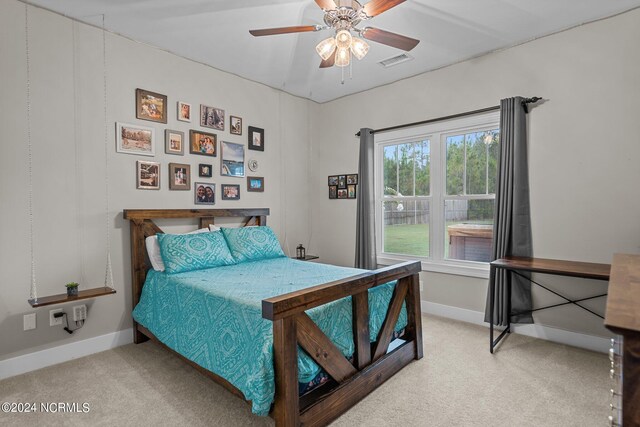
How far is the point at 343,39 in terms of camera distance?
210 cm

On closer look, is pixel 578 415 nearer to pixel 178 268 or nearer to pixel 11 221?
pixel 178 268

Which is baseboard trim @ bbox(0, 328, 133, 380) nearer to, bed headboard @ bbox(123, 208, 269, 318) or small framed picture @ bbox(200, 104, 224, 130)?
bed headboard @ bbox(123, 208, 269, 318)

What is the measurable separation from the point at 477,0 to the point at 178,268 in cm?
318

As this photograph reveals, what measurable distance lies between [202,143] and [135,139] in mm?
662

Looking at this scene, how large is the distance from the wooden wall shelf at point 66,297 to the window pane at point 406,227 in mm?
3125

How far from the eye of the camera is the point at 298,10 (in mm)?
2564

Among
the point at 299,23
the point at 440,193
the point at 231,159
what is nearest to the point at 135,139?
the point at 231,159

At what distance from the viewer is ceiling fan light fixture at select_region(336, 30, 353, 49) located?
6.85 feet

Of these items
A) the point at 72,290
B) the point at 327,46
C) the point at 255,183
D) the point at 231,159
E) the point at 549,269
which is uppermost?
the point at 327,46

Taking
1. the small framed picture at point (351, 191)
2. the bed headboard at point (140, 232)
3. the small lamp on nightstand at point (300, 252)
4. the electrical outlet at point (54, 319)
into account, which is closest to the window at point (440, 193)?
the small framed picture at point (351, 191)

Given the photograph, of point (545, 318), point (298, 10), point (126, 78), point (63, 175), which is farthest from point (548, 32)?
point (63, 175)

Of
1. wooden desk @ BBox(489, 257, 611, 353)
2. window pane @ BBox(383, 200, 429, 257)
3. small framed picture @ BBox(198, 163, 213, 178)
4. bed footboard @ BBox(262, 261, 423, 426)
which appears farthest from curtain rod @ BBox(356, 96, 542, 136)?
small framed picture @ BBox(198, 163, 213, 178)

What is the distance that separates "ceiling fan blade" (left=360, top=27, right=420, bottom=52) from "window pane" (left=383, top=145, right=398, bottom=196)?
1.98 meters

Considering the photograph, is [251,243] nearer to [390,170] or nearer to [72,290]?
[72,290]
